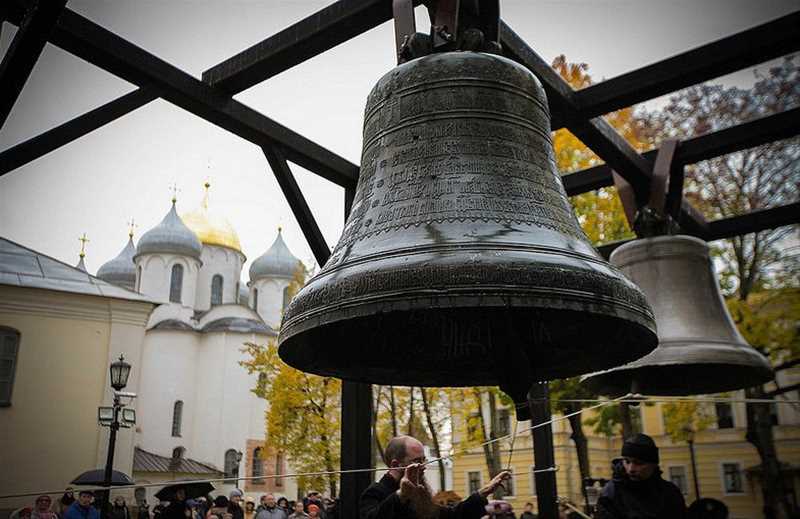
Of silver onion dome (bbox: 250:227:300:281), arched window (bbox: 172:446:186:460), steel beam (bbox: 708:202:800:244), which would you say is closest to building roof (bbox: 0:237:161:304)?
arched window (bbox: 172:446:186:460)

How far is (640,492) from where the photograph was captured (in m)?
3.89

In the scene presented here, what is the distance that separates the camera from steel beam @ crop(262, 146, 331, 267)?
443 cm

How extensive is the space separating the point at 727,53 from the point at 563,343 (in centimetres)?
200

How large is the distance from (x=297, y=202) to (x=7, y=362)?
64.0 feet

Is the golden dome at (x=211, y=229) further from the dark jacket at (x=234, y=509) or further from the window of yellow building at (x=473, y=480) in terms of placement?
the dark jacket at (x=234, y=509)

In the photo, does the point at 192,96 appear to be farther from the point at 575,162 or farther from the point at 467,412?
the point at 467,412

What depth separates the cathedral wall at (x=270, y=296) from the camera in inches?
1811

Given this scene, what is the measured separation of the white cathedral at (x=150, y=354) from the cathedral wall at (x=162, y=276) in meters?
0.05

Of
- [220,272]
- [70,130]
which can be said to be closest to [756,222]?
[70,130]

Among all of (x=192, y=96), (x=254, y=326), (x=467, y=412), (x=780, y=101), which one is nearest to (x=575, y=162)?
(x=780, y=101)

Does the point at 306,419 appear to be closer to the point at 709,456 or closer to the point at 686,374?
the point at 709,456

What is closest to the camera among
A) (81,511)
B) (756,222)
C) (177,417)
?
(756,222)

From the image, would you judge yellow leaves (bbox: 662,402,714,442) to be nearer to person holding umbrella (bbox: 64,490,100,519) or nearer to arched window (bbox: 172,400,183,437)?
person holding umbrella (bbox: 64,490,100,519)

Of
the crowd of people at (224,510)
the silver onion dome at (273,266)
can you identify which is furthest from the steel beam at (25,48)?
the silver onion dome at (273,266)
